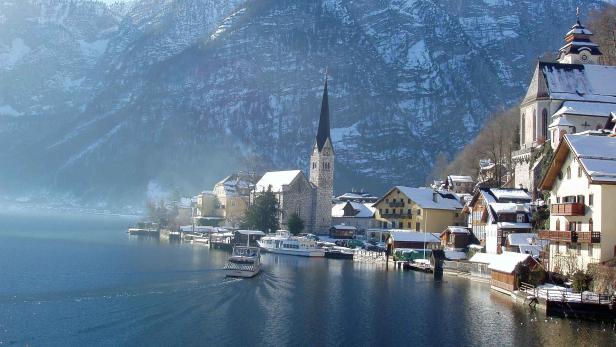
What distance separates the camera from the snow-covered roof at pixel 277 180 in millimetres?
123812

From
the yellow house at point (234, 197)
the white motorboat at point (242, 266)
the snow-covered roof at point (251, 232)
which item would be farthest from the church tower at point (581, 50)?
the yellow house at point (234, 197)

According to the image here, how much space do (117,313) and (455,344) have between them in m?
20.4

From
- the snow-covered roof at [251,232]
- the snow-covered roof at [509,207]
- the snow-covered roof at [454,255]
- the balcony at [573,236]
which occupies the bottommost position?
the snow-covered roof at [454,255]

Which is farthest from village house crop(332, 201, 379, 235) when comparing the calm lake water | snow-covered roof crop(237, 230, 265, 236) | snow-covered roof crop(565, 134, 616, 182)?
snow-covered roof crop(565, 134, 616, 182)

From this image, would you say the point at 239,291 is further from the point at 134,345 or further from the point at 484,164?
the point at 484,164

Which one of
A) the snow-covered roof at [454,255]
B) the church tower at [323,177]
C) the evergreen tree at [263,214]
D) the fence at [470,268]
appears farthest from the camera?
the church tower at [323,177]

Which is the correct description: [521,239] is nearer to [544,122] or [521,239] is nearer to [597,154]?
[544,122]

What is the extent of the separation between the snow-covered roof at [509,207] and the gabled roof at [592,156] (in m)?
17.5

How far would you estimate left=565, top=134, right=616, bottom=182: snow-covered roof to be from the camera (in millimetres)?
46844

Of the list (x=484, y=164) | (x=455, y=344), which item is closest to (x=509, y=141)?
(x=484, y=164)

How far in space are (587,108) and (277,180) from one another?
63797 mm

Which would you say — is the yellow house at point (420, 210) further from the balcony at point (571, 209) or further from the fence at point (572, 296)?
the fence at point (572, 296)

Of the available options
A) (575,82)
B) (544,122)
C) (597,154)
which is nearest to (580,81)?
(575,82)

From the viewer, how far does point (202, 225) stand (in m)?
134
